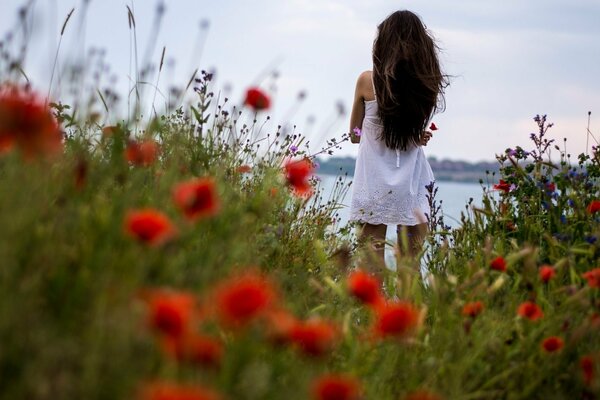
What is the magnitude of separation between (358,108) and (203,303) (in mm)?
3729

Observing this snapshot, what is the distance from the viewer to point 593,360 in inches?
90.8

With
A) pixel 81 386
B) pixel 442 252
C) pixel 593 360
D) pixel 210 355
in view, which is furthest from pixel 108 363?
pixel 442 252

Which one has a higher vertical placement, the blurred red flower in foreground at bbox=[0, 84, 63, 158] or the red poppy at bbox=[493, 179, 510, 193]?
the blurred red flower in foreground at bbox=[0, 84, 63, 158]

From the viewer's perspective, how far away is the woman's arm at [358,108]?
207 inches

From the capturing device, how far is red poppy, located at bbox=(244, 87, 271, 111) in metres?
2.56

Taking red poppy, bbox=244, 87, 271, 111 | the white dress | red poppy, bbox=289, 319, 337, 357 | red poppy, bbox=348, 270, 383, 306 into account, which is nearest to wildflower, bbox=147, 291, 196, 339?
red poppy, bbox=289, 319, 337, 357

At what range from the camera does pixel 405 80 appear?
16.8 ft

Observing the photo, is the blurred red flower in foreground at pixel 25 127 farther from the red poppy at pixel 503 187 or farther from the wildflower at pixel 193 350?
the red poppy at pixel 503 187

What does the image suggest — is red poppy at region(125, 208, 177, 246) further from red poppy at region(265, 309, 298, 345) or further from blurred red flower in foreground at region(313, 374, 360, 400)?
blurred red flower in foreground at region(313, 374, 360, 400)

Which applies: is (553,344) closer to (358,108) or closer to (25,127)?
(25,127)

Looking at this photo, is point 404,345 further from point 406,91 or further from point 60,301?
point 406,91

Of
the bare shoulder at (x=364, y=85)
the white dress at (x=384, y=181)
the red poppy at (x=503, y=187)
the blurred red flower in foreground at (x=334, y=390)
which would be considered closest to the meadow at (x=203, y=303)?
the blurred red flower in foreground at (x=334, y=390)

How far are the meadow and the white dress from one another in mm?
1317

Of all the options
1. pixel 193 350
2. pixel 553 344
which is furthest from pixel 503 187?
pixel 193 350
